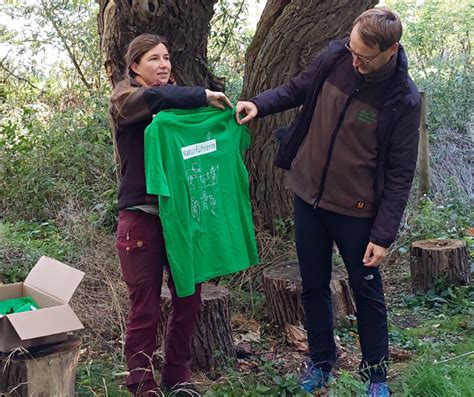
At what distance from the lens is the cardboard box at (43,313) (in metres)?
3.29

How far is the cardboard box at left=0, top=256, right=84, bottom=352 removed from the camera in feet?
10.8

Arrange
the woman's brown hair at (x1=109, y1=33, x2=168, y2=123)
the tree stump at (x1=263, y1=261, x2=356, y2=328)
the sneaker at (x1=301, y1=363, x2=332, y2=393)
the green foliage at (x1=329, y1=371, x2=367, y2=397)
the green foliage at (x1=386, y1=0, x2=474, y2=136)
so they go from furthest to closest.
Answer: the green foliage at (x1=386, y1=0, x2=474, y2=136) → the tree stump at (x1=263, y1=261, x2=356, y2=328) → the sneaker at (x1=301, y1=363, x2=332, y2=393) → the green foliage at (x1=329, y1=371, x2=367, y2=397) → the woman's brown hair at (x1=109, y1=33, x2=168, y2=123)

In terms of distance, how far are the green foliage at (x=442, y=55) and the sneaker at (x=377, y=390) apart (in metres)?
6.41

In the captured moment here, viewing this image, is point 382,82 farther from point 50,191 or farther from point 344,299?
point 50,191

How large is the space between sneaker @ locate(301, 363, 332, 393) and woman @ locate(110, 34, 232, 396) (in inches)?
36.3

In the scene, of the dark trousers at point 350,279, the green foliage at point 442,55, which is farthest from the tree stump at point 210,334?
the green foliage at point 442,55

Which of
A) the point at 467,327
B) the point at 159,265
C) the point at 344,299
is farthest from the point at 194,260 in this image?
the point at 467,327

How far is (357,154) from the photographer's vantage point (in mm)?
3422

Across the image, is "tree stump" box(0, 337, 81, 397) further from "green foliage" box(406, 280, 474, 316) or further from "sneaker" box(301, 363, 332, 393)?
"green foliage" box(406, 280, 474, 316)

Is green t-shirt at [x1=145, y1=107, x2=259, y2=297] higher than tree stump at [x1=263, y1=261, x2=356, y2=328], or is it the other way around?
green t-shirt at [x1=145, y1=107, x2=259, y2=297]

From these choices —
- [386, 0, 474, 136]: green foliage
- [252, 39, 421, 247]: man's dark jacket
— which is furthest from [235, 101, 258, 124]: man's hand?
[386, 0, 474, 136]: green foliage

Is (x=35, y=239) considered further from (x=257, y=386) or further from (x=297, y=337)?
(x=257, y=386)

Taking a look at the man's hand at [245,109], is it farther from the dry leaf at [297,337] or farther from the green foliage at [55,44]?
the green foliage at [55,44]

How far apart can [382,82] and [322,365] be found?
1644 millimetres
